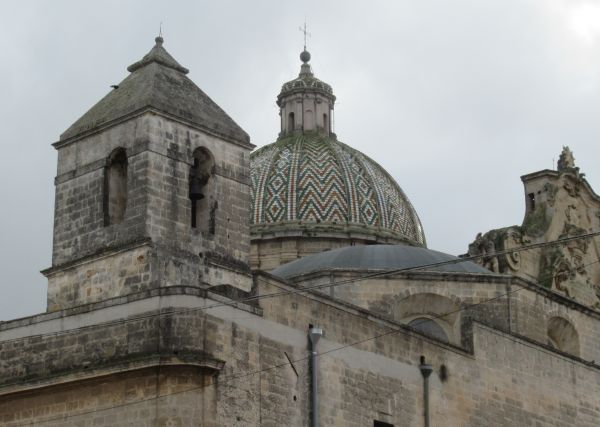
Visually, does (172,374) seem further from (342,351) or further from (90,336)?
(342,351)

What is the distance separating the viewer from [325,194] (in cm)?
4428

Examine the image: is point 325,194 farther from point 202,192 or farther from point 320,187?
point 202,192

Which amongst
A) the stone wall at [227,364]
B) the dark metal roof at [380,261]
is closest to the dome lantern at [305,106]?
the dark metal roof at [380,261]

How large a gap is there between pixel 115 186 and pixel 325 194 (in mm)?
20014

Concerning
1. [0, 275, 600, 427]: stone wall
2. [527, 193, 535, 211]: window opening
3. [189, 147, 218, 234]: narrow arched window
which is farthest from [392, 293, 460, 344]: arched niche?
[189, 147, 218, 234]: narrow arched window

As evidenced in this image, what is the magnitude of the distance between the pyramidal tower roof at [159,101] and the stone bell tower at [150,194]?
0.02 m

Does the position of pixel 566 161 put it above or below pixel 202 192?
above

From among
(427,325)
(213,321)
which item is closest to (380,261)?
(427,325)

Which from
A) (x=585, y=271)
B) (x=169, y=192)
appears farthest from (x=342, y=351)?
(x=585, y=271)

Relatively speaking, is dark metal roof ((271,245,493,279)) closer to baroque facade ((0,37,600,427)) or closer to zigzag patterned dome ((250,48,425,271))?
baroque facade ((0,37,600,427))

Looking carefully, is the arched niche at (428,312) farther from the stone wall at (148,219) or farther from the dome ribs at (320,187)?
the dome ribs at (320,187)

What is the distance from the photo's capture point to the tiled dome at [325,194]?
4341 centimetres

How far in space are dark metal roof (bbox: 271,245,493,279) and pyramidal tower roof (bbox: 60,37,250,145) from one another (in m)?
7.53

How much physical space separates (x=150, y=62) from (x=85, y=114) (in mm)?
1457
